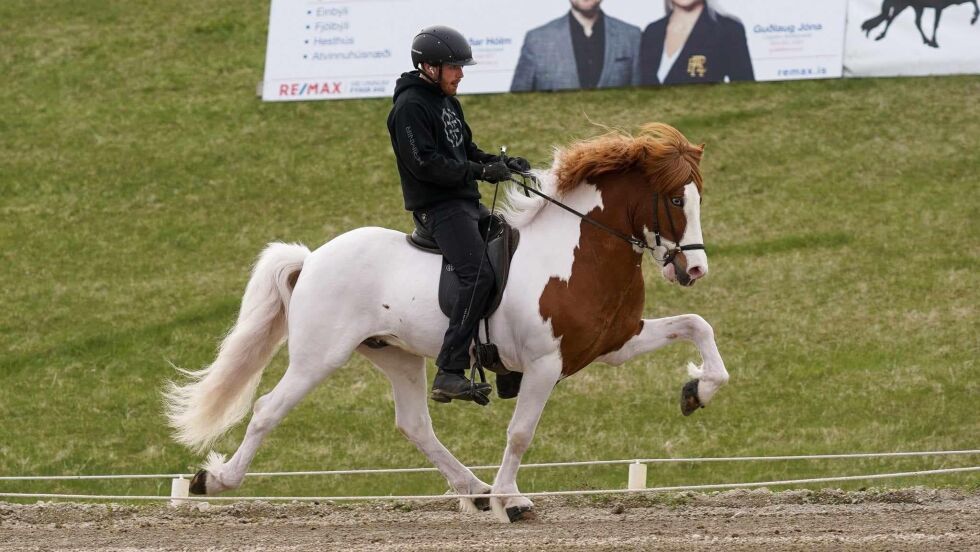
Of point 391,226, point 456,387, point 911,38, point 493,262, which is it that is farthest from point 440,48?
point 911,38

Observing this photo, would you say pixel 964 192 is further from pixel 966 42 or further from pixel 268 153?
pixel 268 153

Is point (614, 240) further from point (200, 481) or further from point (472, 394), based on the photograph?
point (200, 481)

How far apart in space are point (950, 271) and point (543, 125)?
7.09m

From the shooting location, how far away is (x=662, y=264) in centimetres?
824

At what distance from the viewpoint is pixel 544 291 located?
8.17 meters

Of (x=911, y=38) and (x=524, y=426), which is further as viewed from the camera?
(x=911, y=38)

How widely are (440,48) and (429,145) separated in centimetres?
61

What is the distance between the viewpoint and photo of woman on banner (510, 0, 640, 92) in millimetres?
20688

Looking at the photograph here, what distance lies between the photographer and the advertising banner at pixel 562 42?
802 inches

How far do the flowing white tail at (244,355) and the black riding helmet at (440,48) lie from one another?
1.65m

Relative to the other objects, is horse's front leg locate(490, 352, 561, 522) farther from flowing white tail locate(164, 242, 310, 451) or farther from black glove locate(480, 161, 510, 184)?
flowing white tail locate(164, 242, 310, 451)

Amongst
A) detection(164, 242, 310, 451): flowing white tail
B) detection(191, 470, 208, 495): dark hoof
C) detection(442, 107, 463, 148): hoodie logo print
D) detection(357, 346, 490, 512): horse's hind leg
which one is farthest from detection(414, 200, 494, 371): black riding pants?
detection(191, 470, 208, 495): dark hoof

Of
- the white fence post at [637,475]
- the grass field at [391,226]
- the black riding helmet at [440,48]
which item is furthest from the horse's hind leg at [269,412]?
the grass field at [391,226]

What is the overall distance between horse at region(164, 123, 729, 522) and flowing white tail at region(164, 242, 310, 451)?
0.03 metres
